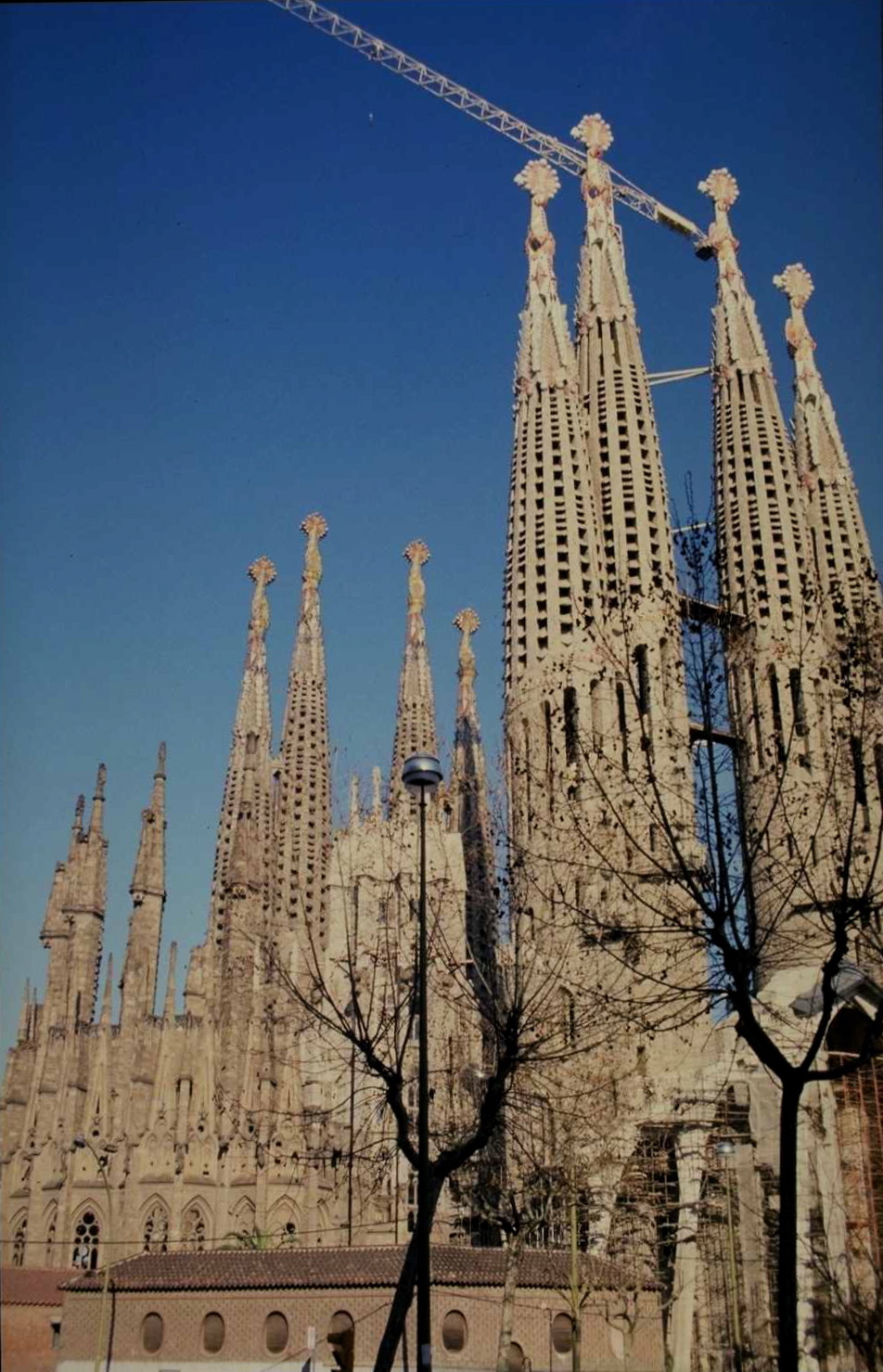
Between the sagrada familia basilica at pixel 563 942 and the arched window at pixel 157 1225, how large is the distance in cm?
14

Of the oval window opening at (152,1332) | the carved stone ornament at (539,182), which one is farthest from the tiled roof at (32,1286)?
the carved stone ornament at (539,182)

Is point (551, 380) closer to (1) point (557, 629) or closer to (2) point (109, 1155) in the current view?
(1) point (557, 629)

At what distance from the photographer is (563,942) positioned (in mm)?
31688

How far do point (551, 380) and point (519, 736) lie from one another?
16659 millimetres

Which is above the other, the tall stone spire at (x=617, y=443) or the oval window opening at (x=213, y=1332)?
the tall stone spire at (x=617, y=443)

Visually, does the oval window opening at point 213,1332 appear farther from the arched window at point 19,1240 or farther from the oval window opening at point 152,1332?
the arched window at point 19,1240

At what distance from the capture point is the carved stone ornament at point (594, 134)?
6538cm

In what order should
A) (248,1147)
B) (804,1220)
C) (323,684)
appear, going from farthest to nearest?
1. (323,684)
2. (248,1147)
3. (804,1220)

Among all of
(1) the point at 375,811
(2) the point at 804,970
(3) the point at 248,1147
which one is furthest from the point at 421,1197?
(1) the point at 375,811

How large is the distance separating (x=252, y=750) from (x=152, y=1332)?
45.3 metres

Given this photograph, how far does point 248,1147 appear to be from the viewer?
51.6 metres

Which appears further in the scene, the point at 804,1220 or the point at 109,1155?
the point at 109,1155

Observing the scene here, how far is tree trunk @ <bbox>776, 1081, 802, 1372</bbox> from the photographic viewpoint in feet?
40.5

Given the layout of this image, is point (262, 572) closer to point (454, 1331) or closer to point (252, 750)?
point (252, 750)
